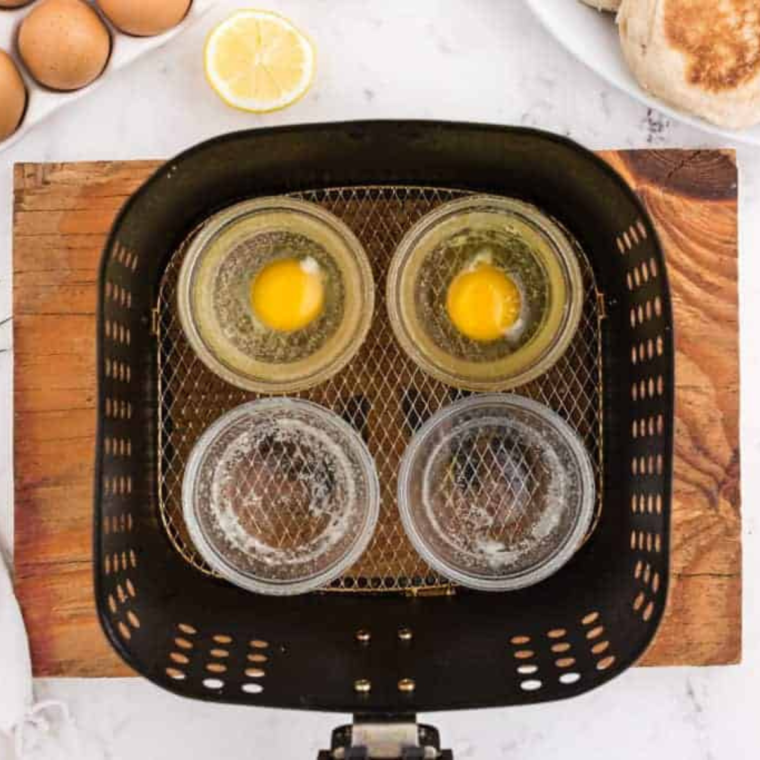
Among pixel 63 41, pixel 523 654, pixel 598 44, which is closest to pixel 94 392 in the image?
pixel 63 41

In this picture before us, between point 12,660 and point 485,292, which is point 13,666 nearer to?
point 12,660

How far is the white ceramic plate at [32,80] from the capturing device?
2.88ft

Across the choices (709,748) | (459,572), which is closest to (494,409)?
(459,572)

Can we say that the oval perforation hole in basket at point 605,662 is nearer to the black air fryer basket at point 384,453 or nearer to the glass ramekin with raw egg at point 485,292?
the black air fryer basket at point 384,453

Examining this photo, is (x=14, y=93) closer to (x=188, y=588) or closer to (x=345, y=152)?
(x=345, y=152)

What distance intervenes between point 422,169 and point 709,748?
588 millimetres

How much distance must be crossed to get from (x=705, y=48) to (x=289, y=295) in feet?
1.27

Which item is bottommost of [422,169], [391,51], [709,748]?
[709,748]

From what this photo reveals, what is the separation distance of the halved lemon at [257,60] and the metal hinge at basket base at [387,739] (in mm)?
506

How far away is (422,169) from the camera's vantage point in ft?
2.71

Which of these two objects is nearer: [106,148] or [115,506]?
[115,506]

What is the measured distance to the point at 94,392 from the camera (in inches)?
34.4

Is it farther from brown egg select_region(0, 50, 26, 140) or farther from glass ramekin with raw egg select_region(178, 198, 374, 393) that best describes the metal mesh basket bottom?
brown egg select_region(0, 50, 26, 140)

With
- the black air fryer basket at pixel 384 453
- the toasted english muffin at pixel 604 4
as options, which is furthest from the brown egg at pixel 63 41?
the toasted english muffin at pixel 604 4
